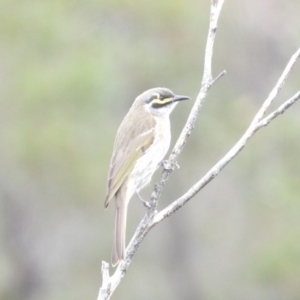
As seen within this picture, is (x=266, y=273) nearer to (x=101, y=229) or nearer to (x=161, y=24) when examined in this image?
(x=101, y=229)

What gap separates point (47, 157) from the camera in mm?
12922

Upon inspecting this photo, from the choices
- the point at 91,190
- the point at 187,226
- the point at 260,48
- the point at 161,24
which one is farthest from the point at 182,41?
the point at 187,226

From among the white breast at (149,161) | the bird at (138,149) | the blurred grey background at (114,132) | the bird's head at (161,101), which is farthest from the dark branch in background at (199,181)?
the blurred grey background at (114,132)

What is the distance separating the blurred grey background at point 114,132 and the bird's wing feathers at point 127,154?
18.4ft

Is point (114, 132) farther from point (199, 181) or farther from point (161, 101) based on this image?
point (199, 181)

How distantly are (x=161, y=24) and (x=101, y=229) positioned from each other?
484 cm

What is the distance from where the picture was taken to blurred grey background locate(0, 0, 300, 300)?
12797 millimetres

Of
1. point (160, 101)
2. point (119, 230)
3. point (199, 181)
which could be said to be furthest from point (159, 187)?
point (160, 101)

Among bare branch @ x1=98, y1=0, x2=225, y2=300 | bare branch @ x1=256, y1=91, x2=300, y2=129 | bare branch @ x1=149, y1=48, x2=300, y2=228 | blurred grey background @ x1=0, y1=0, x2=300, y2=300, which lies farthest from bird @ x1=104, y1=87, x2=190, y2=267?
blurred grey background @ x1=0, y1=0, x2=300, y2=300

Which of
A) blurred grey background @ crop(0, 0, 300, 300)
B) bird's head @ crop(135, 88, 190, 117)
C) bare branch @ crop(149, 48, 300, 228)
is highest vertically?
blurred grey background @ crop(0, 0, 300, 300)

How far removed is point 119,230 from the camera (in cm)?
563

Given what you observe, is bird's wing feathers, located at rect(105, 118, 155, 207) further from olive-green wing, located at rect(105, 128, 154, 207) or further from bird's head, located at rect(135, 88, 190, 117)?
bird's head, located at rect(135, 88, 190, 117)

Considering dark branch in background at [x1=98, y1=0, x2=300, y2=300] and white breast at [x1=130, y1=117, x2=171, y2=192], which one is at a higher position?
white breast at [x1=130, y1=117, x2=171, y2=192]

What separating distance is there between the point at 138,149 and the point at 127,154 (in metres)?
0.12
